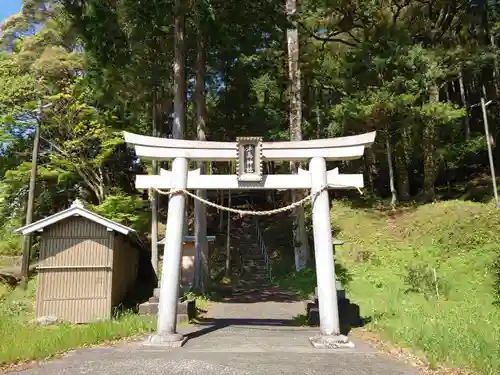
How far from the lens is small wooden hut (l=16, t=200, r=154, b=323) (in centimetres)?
1119

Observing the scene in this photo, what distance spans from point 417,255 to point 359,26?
11935 mm

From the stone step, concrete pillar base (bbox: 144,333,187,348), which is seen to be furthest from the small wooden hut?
concrete pillar base (bbox: 144,333,187,348)

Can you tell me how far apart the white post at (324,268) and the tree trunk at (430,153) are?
12817 mm

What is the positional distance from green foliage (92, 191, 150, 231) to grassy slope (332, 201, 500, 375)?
950 centimetres

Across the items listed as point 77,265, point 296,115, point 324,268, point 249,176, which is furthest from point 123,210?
point 324,268

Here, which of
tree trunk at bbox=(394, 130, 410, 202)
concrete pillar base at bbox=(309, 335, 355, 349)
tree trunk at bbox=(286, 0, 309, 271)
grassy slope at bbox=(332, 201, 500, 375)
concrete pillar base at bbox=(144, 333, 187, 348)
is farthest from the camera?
tree trunk at bbox=(394, 130, 410, 202)

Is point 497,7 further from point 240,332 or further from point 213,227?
point 240,332

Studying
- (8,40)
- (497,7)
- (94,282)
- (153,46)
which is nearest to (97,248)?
(94,282)

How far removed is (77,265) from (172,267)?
5621mm

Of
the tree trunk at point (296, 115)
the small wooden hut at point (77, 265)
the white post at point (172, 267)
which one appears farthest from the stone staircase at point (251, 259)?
the white post at point (172, 267)

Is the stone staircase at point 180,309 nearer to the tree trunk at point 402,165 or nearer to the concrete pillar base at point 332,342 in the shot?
the concrete pillar base at point 332,342

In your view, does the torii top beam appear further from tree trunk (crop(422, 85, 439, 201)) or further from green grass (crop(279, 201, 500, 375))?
tree trunk (crop(422, 85, 439, 201))

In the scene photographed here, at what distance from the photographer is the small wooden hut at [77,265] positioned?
36.7ft

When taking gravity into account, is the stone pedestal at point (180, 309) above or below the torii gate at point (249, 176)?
below
